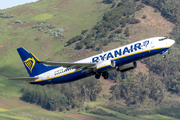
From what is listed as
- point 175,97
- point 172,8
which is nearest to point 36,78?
point 175,97

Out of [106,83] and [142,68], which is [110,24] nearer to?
[142,68]

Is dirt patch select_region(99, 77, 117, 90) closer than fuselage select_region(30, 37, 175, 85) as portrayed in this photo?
No

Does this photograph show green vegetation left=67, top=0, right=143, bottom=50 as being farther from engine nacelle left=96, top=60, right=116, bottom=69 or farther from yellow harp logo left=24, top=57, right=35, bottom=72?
engine nacelle left=96, top=60, right=116, bottom=69

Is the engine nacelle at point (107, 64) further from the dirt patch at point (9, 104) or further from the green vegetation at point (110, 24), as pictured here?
the green vegetation at point (110, 24)

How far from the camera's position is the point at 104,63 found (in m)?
48.4

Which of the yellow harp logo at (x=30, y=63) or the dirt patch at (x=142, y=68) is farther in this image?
the dirt patch at (x=142, y=68)

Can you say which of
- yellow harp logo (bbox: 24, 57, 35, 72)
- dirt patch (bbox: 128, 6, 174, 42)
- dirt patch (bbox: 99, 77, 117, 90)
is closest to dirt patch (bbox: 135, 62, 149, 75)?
dirt patch (bbox: 99, 77, 117, 90)

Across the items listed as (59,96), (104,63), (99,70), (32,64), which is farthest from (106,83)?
(104,63)

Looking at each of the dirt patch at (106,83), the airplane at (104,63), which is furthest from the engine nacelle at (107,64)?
the dirt patch at (106,83)

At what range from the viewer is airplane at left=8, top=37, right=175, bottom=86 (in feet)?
155

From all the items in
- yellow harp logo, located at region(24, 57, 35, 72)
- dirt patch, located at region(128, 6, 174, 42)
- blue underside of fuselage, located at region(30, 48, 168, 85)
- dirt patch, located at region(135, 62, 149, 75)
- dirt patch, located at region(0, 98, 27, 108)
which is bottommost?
dirt patch, located at region(0, 98, 27, 108)

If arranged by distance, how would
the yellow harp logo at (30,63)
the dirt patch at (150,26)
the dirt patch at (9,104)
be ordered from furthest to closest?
the dirt patch at (150,26) → the dirt patch at (9,104) → the yellow harp logo at (30,63)

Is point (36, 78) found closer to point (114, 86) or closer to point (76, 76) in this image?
point (76, 76)

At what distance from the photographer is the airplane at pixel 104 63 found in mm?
47172
